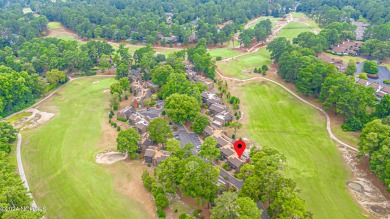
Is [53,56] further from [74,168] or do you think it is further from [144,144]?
[144,144]

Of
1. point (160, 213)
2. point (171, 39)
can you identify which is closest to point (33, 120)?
point (160, 213)

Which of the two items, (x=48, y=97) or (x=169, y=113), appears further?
(x=48, y=97)

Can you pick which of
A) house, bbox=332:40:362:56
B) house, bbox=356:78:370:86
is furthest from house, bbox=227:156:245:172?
house, bbox=332:40:362:56

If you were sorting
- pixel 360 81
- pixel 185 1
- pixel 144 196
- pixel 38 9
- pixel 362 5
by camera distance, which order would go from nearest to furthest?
pixel 144 196 → pixel 360 81 → pixel 362 5 → pixel 185 1 → pixel 38 9

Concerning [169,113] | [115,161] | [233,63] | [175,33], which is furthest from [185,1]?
[115,161]

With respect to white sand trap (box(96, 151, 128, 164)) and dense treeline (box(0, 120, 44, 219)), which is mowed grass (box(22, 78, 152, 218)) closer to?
white sand trap (box(96, 151, 128, 164))

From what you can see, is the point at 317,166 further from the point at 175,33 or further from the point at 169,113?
the point at 175,33
